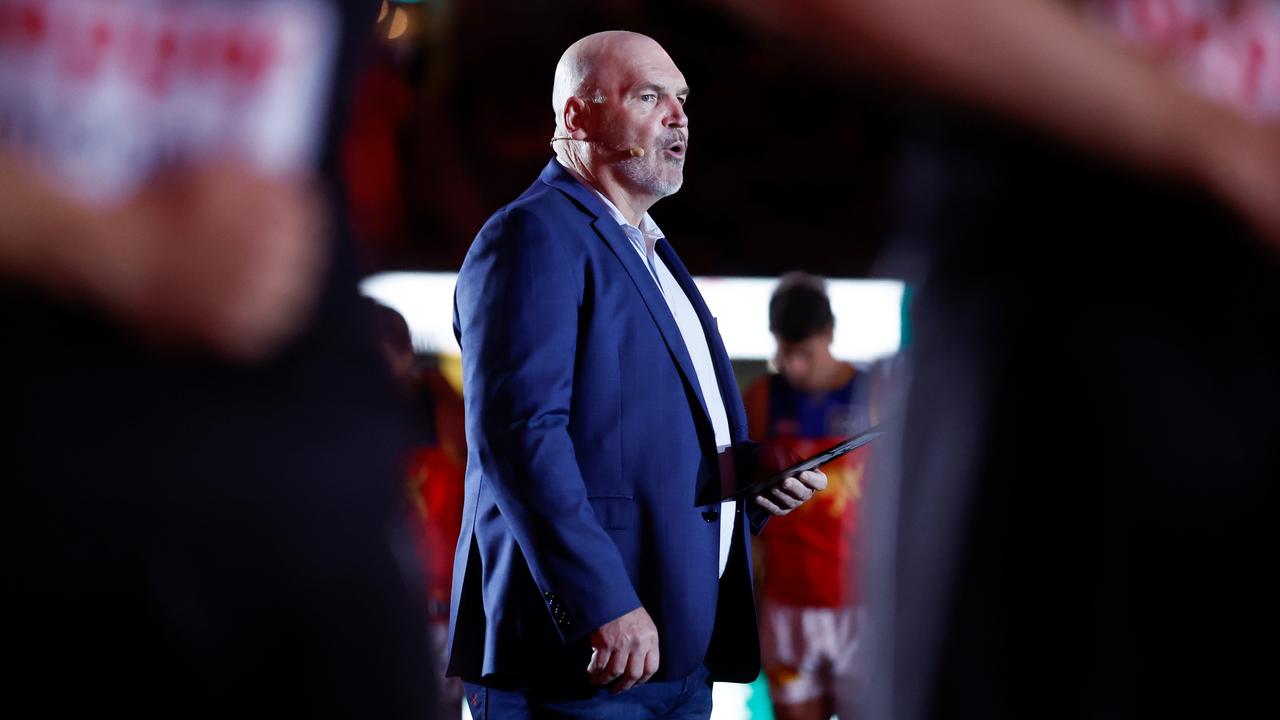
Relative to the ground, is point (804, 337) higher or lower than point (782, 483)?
higher

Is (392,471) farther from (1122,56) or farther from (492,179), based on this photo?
(492,179)

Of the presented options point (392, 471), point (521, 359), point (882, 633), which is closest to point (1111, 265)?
point (882, 633)

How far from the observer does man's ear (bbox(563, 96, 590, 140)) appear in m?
2.28

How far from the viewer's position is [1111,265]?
68 cm

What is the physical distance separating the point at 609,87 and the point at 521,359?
594 millimetres

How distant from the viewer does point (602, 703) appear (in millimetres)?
1959

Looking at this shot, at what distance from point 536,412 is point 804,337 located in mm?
1926

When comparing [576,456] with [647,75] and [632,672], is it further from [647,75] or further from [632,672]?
[647,75]

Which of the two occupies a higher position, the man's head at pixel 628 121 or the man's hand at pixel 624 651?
the man's head at pixel 628 121

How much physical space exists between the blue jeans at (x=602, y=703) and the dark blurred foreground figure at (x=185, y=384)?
1287mm

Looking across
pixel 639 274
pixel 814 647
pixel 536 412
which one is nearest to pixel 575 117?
pixel 639 274

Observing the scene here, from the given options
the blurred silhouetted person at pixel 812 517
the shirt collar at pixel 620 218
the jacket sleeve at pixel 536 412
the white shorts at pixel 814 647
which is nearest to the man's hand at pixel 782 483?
the jacket sleeve at pixel 536 412

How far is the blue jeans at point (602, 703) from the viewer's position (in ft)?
6.42

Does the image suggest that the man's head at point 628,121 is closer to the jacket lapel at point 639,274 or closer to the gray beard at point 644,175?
the gray beard at point 644,175
